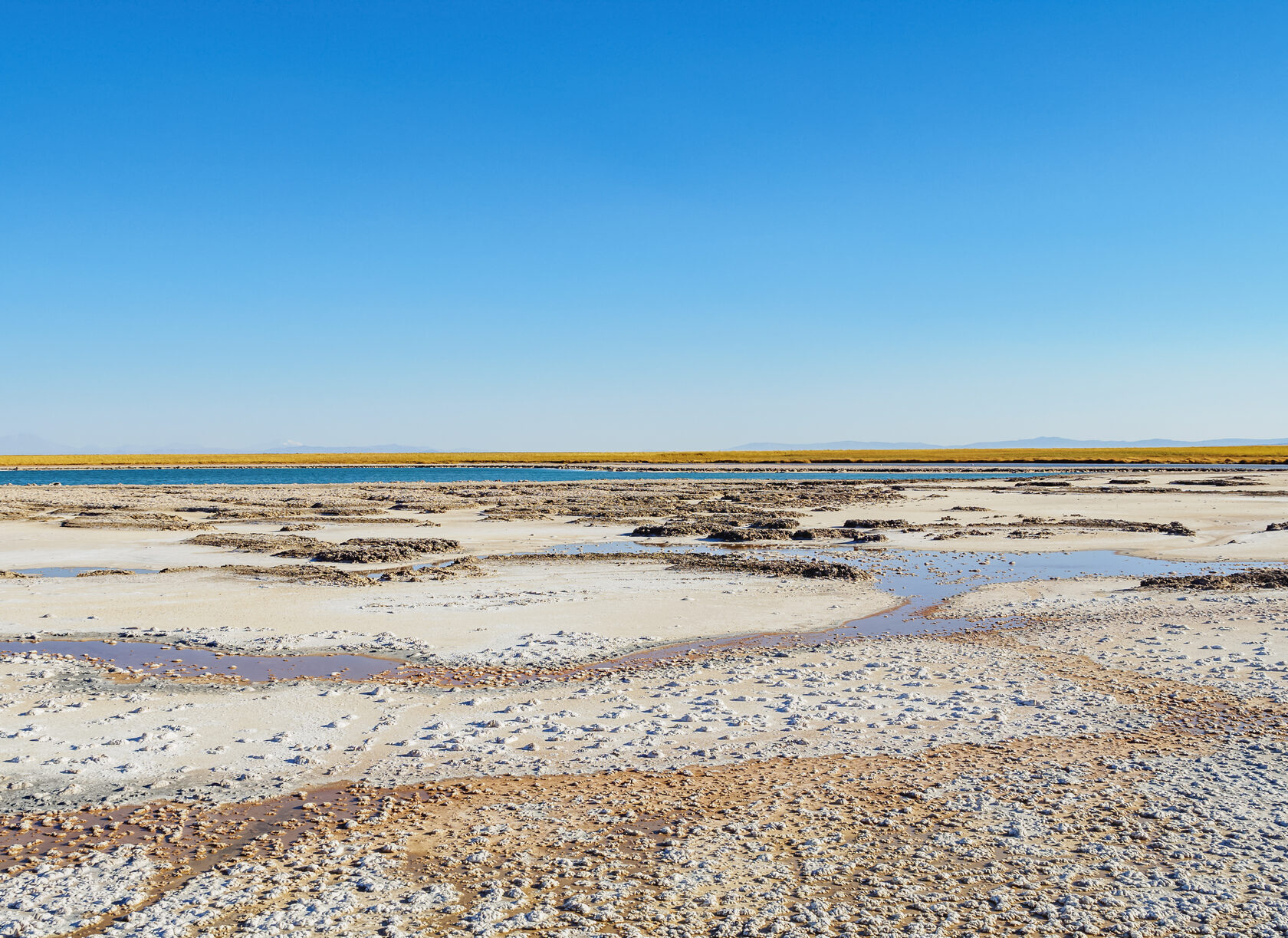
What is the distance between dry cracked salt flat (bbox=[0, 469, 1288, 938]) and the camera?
5605mm

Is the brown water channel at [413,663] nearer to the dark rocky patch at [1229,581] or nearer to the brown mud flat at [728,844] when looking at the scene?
the dark rocky patch at [1229,581]

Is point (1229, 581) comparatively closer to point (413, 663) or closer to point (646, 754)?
point (646, 754)

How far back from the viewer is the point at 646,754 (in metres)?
8.27

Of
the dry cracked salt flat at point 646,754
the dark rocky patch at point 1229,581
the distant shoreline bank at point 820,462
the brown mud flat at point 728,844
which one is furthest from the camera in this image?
the distant shoreline bank at point 820,462

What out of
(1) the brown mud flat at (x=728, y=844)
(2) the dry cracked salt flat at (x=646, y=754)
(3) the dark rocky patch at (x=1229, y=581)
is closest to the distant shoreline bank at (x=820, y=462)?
(3) the dark rocky patch at (x=1229, y=581)

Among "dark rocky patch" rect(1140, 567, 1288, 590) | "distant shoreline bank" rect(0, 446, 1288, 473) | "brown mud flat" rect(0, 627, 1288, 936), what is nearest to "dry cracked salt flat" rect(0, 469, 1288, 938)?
"brown mud flat" rect(0, 627, 1288, 936)

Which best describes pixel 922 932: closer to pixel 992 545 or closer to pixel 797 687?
pixel 797 687

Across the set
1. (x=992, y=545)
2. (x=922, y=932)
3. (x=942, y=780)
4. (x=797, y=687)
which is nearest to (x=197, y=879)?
(x=922, y=932)

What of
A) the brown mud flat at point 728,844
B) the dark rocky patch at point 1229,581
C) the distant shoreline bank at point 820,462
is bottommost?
the brown mud flat at point 728,844

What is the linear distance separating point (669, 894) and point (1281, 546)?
26937 mm

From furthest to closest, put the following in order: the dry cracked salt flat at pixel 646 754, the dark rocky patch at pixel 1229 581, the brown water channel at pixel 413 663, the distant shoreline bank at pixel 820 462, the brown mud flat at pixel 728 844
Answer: the distant shoreline bank at pixel 820 462 → the dark rocky patch at pixel 1229 581 → the brown water channel at pixel 413 663 → the dry cracked salt flat at pixel 646 754 → the brown mud flat at pixel 728 844

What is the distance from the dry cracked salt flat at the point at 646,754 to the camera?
5605 mm

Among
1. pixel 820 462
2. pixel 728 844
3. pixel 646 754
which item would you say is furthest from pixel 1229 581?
pixel 820 462

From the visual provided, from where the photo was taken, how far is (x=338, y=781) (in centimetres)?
766
